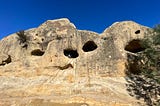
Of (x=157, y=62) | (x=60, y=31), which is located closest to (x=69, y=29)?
(x=60, y=31)

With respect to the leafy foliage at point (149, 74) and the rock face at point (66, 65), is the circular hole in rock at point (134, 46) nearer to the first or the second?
the rock face at point (66, 65)

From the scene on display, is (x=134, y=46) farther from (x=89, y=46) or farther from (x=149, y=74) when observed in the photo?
(x=149, y=74)

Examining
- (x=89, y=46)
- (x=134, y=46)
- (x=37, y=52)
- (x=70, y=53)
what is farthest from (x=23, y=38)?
(x=134, y=46)

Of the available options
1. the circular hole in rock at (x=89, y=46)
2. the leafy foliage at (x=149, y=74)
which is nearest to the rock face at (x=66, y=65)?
the circular hole in rock at (x=89, y=46)

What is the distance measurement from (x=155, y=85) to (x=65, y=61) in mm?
8380

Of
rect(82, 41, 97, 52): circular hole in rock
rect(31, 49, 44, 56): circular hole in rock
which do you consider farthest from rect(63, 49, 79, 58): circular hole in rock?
rect(31, 49, 44, 56): circular hole in rock

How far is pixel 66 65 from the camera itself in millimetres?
23516

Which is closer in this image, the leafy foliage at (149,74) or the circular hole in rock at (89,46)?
the leafy foliage at (149,74)

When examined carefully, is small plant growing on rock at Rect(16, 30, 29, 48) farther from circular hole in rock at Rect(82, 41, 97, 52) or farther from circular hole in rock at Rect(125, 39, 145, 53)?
circular hole in rock at Rect(125, 39, 145, 53)

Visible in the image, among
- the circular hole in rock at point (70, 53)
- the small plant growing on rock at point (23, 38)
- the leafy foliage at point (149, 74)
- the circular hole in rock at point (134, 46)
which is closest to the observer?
the leafy foliage at point (149, 74)

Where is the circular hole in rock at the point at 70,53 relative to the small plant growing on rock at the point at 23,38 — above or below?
below

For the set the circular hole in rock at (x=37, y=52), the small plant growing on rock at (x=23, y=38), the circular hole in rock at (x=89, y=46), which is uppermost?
the small plant growing on rock at (x=23, y=38)

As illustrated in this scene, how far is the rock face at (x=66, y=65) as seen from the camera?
19.2 metres

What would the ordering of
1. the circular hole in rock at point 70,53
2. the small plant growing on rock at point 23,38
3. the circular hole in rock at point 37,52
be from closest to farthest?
the circular hole in rock at point 70,53 < the circular hole in rock at point 37,52 < the small plant growing on rock at point 23,38
